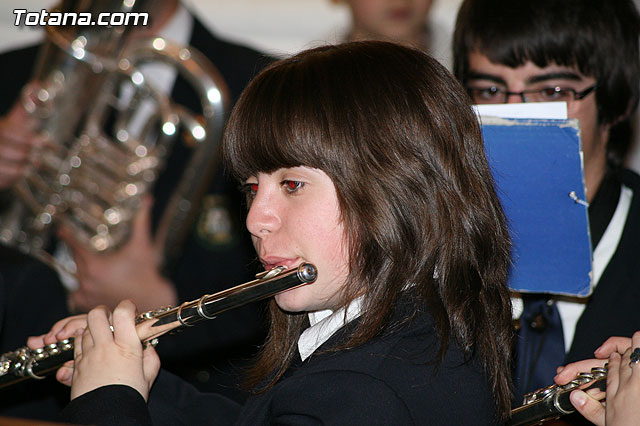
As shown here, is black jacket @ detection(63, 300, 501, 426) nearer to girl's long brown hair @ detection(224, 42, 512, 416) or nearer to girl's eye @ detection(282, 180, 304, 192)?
girl's long brown hair @ detection(224, 42, 512, 416)

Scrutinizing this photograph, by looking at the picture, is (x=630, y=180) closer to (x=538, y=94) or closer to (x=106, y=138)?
(x=538, y=94)

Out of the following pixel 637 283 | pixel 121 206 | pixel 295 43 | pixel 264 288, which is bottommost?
pixel 637 283

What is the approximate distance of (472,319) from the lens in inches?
31.3

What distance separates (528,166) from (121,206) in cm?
104

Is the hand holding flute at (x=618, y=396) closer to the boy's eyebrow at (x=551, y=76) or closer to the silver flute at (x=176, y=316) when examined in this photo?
the silver flute at (x=176, y=316)

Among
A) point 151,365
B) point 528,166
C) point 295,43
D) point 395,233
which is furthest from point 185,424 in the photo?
point 295,43

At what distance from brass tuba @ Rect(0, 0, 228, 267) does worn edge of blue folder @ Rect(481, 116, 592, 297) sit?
2.75 ft

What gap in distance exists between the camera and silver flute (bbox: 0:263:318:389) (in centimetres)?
80

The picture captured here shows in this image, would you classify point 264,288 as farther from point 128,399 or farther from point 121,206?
point 121,206

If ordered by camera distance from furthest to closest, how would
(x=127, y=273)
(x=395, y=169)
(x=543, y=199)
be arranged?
(x=127, y=273), (x=543, y=199), (x=395, y=169)

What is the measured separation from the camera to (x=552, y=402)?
34.3 inches

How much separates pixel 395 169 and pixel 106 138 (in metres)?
1.13

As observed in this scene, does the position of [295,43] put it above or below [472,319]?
above

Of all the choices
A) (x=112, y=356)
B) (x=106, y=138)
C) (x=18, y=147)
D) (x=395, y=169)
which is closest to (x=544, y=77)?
(x=395, y=169)
